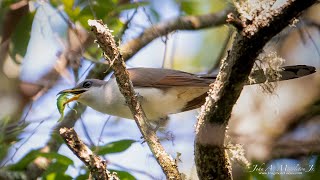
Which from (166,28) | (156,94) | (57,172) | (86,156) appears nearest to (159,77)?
(156,94)

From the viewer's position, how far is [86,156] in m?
2.83

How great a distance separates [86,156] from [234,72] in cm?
88

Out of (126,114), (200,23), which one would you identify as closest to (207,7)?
(200,23)

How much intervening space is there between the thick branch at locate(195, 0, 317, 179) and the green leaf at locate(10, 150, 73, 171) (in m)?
1.36

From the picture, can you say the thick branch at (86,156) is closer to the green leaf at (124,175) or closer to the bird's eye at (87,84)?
the green leaf at (124,175)

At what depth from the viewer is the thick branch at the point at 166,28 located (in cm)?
557

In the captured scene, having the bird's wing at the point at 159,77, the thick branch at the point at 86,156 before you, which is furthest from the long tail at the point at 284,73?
the bird's wing at the point at 159,77

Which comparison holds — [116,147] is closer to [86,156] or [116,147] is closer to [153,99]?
[153,99]

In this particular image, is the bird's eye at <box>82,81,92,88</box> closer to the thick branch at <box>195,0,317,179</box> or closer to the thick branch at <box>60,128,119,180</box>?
the thick branch at <box>60,128,119,180</box>

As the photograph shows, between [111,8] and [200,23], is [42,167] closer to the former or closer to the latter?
[111,8]

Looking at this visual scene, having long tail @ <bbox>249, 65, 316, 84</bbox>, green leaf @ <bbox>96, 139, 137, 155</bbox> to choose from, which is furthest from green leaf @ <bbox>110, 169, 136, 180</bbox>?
long tail @ <bbox>249, 65, 316, 84</bbox>

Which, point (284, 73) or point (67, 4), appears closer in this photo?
point (284, 73)

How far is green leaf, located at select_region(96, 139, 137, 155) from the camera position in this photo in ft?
13.2

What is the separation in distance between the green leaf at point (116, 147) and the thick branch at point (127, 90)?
0.90 meters
